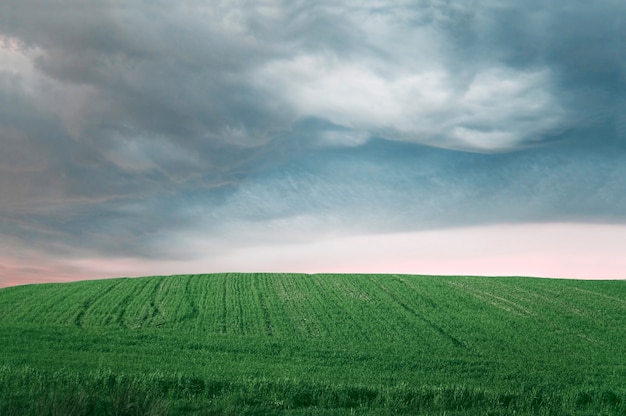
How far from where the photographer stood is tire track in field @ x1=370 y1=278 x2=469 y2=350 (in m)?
27.7

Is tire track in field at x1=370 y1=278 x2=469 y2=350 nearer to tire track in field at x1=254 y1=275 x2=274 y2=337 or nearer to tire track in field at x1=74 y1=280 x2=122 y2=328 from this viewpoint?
tire track in field at x1=254 y1=275 x2=274 y2=337

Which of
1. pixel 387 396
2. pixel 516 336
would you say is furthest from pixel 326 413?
pixel 516 336

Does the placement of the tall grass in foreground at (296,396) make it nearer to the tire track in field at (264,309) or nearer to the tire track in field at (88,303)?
the tire track in field at (264,309)

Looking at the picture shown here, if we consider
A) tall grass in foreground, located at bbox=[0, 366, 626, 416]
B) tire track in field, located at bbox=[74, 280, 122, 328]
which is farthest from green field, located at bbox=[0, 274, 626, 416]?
tire track in field, located at bbox=[74, 280, 122, 328]

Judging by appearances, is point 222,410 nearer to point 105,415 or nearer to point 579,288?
point 105,415

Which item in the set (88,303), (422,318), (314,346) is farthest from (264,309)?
(88,303)

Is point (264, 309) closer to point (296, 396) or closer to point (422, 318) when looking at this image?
point (422, 318)

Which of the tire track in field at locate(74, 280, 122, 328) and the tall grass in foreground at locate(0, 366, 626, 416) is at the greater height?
the tire track in field at locate(74, 280, 122, 328)

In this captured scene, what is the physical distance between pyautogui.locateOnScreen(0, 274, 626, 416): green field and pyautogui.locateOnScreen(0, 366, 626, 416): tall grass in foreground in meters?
0.05

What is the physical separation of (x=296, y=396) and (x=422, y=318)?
19.7 metres

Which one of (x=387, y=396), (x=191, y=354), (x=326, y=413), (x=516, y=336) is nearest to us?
(x=326, y=413)

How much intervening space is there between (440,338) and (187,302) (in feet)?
51.7

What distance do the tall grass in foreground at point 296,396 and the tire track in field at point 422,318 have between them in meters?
11.3

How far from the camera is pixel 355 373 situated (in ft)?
64.0
